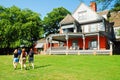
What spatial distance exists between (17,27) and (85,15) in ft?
67.1

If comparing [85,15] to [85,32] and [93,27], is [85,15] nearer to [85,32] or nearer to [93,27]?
[93,27]

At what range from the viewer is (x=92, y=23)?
1767 inches

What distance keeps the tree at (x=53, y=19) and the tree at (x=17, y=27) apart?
618 centimetres

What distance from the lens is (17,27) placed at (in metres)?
59.4

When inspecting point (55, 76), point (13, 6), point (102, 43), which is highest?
point (13, 6)

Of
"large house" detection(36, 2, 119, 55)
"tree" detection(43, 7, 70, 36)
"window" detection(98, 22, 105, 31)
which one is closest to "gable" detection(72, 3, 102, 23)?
"large house" detection(36, 2, 119, 55)

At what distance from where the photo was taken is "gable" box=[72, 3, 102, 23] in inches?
1756

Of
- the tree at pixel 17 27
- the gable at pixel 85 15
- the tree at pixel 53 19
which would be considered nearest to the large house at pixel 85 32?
the gable at pixel 85 15

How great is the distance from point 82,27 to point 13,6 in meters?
25.6

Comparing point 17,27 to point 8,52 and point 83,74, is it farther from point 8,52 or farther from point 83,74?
point 83,74

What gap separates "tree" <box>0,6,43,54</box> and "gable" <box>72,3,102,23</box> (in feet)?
57.4

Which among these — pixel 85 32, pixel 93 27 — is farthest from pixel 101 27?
pixel 85 32

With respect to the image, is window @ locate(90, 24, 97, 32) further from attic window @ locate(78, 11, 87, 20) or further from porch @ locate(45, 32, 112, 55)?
attic window @ locate(78, 11, 87, 20)

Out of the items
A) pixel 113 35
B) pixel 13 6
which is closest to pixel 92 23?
pixel 113 35
